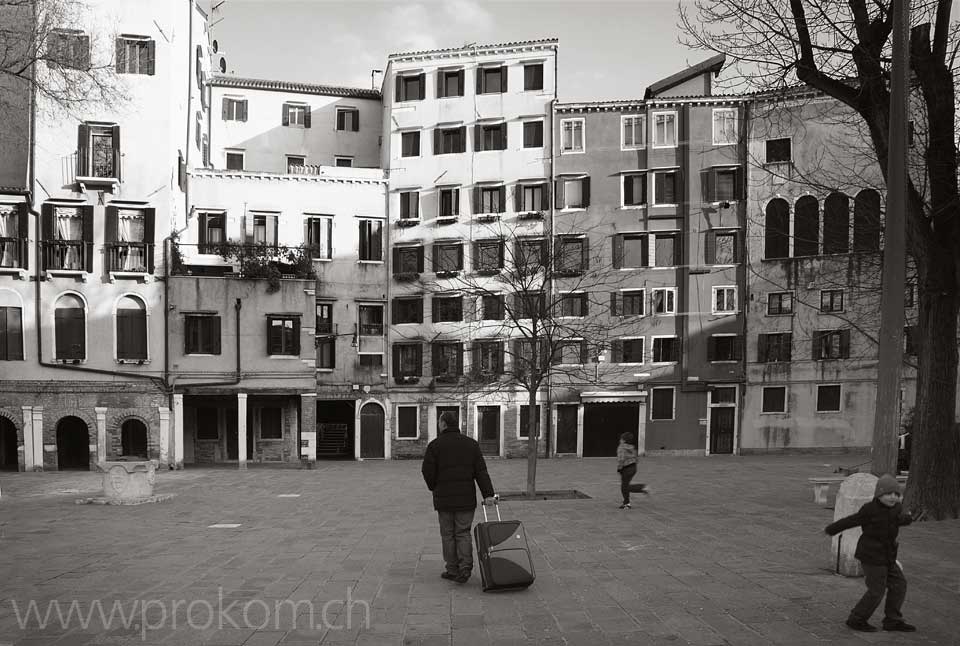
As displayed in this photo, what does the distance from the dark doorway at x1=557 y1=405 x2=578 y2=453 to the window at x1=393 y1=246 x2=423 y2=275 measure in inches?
409

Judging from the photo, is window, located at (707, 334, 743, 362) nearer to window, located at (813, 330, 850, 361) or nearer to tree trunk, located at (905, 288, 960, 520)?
window, located at (813, 330, 850, 361)

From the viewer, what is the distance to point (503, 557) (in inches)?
340

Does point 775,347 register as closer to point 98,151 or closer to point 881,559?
point 98,151

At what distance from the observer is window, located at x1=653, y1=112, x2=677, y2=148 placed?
4012 cm

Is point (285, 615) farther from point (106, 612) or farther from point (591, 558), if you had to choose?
point (591, 558)

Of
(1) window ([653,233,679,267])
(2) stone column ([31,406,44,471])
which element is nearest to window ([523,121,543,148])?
(1) window ([653,233,679,267])

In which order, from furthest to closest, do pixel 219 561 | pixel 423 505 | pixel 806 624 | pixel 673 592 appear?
pixel 423 505
pixel 219 561
pixel 673 592
pixel 806 624

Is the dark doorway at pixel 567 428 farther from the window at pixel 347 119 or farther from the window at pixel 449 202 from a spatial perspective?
the window at pixel 347 119

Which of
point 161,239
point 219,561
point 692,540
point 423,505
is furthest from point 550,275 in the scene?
point 161,239

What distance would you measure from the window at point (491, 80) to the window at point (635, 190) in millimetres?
8108

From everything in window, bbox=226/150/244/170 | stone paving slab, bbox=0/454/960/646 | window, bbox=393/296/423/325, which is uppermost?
window, bbox=226/150/244/170

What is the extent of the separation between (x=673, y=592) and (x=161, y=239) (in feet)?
96.1

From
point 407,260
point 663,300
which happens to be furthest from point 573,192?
point 407,260

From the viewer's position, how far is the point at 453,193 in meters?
40.9
